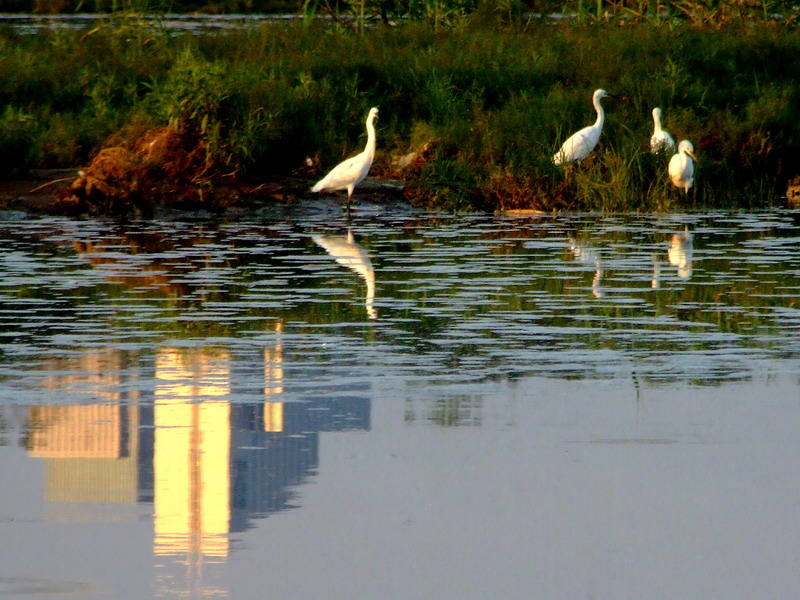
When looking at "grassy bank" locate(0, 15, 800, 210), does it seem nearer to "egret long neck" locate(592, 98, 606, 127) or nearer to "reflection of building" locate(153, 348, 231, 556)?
"egret long neck" locate(592, 98, 606, 127)

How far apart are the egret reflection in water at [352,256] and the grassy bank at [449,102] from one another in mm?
3342

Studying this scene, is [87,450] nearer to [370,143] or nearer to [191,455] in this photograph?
[191,455]

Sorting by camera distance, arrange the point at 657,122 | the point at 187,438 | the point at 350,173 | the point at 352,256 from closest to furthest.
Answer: the point at 187,438 → the point at 352,256 → the point at 350,173 → the point at 657,122

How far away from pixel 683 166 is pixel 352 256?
598cm

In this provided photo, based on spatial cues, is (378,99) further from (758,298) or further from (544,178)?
(758,298)

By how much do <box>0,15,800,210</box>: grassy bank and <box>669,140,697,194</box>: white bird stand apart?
373 mm

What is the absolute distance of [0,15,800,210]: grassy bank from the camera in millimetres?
19234

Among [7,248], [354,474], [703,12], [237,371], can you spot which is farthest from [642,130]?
[354,474]

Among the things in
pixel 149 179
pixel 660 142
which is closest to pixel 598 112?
pixel 660 142

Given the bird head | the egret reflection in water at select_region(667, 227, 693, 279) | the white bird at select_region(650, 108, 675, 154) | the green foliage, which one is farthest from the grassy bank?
the egret reflection in water at select_region(667, 227, 693, 279)

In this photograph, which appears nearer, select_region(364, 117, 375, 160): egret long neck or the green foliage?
select_region(364, 117, 375, 160): egret long neck

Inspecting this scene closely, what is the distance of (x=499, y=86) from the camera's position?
883 inches

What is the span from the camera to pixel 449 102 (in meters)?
21.3

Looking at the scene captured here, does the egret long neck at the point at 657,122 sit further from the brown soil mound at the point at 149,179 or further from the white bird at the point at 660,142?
the brown soil mound at the point at 149,179
